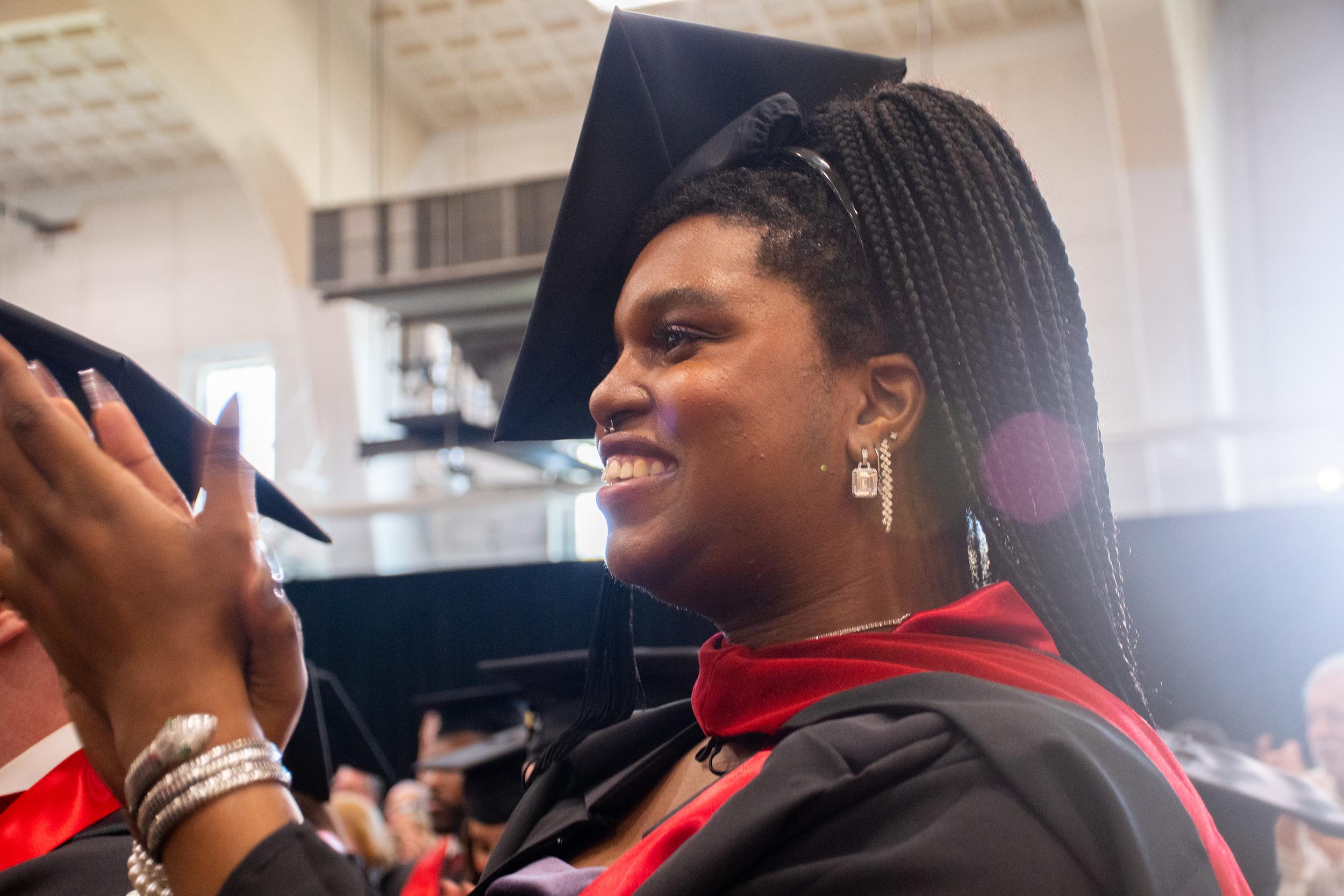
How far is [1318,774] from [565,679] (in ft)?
9.42

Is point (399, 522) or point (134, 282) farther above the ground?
point (134, 282)

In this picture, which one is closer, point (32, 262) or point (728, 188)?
point (728, 188)

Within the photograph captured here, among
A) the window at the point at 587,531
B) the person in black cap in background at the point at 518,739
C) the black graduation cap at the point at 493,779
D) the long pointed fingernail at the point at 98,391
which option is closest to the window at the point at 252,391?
the window at the point at 587,531

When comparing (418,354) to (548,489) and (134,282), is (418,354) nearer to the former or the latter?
(548,489)

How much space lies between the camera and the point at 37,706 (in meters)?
1.46

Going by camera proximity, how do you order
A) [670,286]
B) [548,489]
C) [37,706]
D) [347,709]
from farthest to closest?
[548,489] < [347,709] < [37,706] < [670,286]

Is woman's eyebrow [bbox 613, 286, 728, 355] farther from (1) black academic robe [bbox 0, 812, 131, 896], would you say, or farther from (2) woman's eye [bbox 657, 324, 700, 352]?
(1) black academic robe [bbox 0, 812, 131, 896]

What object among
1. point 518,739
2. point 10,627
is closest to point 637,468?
point 10,627

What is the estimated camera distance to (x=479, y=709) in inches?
201


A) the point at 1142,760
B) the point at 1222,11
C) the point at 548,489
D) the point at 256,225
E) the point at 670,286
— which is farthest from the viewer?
the point at 256,225

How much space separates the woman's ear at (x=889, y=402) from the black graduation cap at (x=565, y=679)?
126cm

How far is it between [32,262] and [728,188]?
12.6 m

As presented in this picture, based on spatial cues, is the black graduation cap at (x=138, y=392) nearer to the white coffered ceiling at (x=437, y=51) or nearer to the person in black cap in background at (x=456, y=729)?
the person in black cap in background at (x=456, y=729)

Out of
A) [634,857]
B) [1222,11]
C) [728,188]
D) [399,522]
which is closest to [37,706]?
[634,857]
